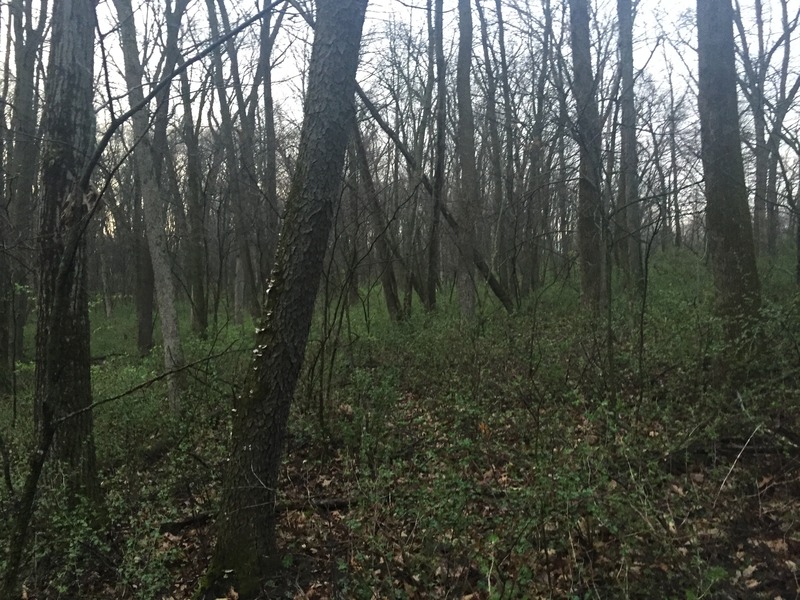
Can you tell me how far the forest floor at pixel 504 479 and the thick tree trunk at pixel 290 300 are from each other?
325 mm

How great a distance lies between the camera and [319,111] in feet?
12.0

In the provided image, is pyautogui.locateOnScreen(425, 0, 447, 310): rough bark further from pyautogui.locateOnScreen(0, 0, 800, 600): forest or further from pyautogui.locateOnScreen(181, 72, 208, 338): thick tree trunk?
pyautogui.locateOnScreen(181, 72, 208, 338): thick tree trunk

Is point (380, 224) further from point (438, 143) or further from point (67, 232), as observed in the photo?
point (67, 232)

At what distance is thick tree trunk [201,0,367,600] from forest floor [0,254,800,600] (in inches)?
12.8

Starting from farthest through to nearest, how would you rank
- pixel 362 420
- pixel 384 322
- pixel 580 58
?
1. pixel 384 322
2. pixel 580 58
3. pixel 362 420

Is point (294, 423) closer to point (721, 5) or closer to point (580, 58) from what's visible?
point (721, 5)

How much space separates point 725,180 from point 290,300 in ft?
15.8

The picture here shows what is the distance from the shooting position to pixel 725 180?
19.6 feet

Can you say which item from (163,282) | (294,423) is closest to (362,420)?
(294,423)

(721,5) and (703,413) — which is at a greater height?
(721,5)

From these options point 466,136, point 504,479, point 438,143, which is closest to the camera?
point 504,479

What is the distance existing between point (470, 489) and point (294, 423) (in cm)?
271

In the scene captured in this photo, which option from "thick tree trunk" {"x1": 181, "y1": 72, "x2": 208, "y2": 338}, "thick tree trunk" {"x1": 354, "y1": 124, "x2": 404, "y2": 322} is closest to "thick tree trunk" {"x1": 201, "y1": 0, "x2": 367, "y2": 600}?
"thick tree trunk" {"x1": 354, "y1": 124, "x2": 404, "y2": 322}

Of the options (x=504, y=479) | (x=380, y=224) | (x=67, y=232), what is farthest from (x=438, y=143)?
(x=67, y=232)
